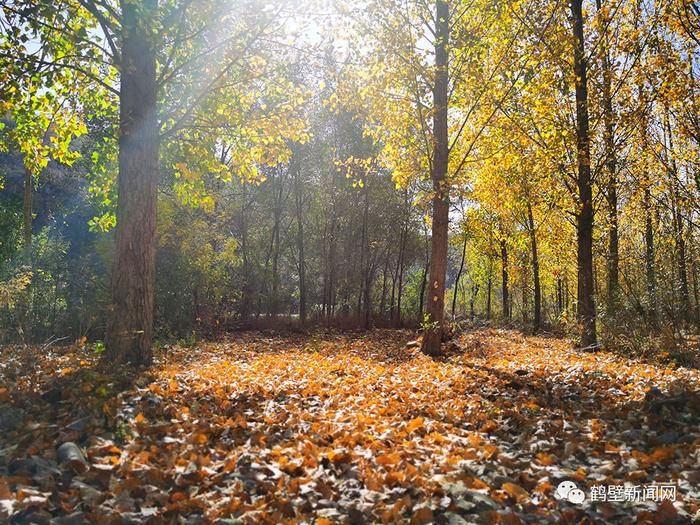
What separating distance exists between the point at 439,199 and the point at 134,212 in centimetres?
666

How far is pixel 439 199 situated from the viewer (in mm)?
10930

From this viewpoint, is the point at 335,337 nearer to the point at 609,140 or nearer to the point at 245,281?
the point at 245,281

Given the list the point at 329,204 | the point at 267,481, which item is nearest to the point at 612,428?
the point at 267,481

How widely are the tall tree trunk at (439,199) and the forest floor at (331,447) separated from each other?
4.62 metres

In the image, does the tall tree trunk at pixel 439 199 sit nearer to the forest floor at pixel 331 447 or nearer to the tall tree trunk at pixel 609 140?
the tall tree trunk at pixel 609 140

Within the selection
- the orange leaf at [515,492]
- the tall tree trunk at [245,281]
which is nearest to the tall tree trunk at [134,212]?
the orange leaf at [515,492]

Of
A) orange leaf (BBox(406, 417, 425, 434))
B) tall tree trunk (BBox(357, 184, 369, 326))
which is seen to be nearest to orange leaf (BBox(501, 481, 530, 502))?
orange leaf (BBox(406, 417, 425, 434))

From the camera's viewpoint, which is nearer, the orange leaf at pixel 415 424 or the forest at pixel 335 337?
the forest at pixel 335 337

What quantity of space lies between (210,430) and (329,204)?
24.5m

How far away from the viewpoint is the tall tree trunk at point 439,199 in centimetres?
1107

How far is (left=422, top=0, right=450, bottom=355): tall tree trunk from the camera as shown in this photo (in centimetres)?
1107

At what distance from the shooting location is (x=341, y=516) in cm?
299

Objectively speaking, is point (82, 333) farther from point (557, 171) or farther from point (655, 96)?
point (655, 96)

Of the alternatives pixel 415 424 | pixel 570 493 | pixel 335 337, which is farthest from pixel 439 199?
pixel 335 337
